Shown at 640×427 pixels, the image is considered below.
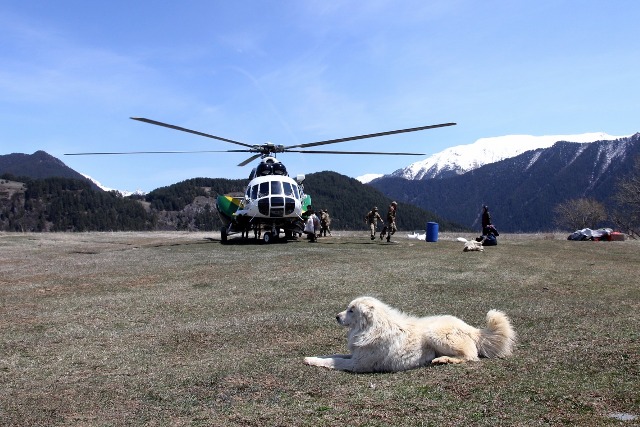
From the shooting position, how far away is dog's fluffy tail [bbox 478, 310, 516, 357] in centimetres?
768

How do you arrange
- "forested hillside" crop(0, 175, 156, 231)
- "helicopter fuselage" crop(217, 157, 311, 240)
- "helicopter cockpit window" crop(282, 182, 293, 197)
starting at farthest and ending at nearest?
"forested hillside" crop(0, 175, 156, 231) → "helicopter cockpit window" crop(282, 182, 293, 197) → "helicopter fuselage" crop(217, 157, 311, 240)

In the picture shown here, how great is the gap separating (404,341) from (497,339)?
131cm

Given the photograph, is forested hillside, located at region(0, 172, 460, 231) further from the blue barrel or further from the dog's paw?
the dog's paw

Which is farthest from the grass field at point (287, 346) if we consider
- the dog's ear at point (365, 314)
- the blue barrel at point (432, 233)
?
the blue barrel at point (432, 233)

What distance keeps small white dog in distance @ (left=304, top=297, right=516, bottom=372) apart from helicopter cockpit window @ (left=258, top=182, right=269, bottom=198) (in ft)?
75.6

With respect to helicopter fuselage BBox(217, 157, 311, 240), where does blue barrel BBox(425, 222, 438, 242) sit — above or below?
below

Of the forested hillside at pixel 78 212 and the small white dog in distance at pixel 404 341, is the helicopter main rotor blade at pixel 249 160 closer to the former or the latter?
the small white dog in distance at pixel 404 341

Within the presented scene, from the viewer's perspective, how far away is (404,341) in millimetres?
7453

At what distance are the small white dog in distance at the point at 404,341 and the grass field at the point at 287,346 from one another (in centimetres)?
25

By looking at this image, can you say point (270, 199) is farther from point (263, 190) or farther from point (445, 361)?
point (445, 361)

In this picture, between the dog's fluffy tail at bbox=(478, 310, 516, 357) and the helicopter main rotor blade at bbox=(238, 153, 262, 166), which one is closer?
the dog's fluffy tail at bbox=(478, 310, 516, 357)

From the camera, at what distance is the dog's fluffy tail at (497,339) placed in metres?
7.68

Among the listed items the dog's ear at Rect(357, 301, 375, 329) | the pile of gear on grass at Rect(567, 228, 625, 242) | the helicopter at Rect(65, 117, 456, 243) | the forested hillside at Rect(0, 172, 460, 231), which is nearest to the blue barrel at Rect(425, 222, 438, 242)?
the helicopter at Rect(65, 117, 456, 243)

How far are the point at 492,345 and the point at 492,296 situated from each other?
6.07m
